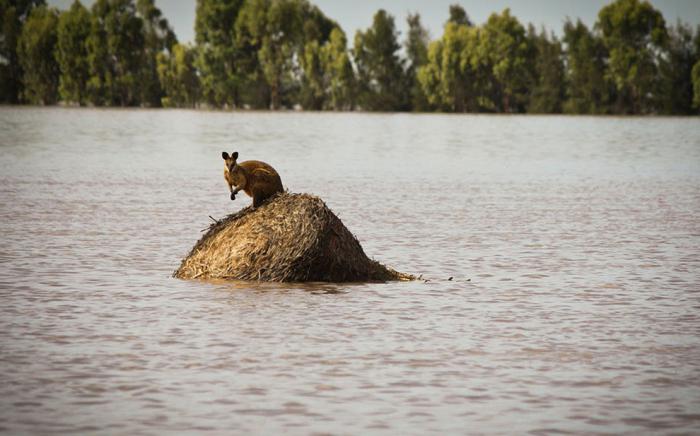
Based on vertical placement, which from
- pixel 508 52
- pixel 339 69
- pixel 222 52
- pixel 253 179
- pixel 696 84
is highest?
pixel 508 52

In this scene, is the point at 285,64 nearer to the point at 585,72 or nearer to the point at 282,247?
the point at 585,72

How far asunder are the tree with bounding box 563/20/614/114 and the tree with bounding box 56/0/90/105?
58150mm

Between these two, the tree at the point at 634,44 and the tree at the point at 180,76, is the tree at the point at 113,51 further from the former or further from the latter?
the tree at the point at 634,44


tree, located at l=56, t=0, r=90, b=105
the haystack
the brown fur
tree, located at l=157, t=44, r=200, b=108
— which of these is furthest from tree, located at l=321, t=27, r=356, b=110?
the haystack

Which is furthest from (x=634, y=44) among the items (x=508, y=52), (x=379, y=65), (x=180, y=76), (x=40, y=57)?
(x=40, y=57)

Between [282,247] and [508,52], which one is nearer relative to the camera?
[282,247]

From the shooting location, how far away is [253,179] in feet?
49.8

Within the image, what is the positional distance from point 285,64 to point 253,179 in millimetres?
138546

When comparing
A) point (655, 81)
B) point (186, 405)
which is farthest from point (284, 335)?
point (655, 81)

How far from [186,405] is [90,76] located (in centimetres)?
15046

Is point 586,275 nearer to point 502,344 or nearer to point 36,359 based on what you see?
point 502,344

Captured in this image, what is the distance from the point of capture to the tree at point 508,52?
149500mm

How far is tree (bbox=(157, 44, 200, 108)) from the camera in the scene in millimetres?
154125

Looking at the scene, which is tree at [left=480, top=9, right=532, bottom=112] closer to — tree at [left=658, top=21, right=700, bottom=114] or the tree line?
the tree line
